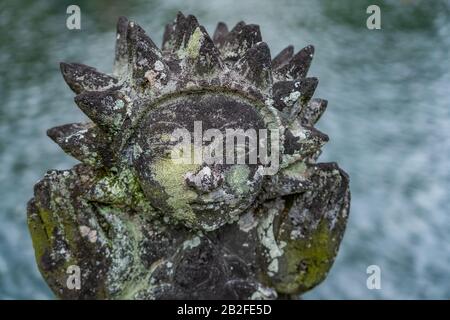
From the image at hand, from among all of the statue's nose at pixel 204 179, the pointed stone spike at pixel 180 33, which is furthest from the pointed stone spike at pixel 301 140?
the pointed stone spike at pixel 180 33

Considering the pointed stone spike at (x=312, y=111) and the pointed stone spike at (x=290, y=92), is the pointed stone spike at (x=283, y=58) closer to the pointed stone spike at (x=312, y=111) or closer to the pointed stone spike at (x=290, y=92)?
the pointed stone spike at (x=312, y=111)

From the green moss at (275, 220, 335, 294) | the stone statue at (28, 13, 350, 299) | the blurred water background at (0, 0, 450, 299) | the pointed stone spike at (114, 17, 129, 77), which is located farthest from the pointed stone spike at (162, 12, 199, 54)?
the blurred water background at (0, 0, 450, 299)

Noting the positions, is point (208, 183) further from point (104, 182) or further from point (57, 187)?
point (57, 187)

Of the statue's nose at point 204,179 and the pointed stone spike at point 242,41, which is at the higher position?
the pointed stone spike at point 242,41

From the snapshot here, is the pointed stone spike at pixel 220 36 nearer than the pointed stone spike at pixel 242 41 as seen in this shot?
No

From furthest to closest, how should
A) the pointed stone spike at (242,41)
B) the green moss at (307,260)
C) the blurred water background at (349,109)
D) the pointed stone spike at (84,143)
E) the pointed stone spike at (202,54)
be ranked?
1. the blurred water background at (349,109)
2. the green moss at (307,260)
3. the pointed stone spike at (242,41)
4. the pointed stone spike at (84,143)
5. the pointed stone spike at (202,54)

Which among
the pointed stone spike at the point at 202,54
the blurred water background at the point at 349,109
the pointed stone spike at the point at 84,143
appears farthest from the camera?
the blurred water background at the point at 349,109

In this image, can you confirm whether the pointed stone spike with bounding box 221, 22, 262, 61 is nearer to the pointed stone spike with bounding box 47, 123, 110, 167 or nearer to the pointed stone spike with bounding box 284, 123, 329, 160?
the pointed stone spike with bounding box 284, 123, 329, 160
